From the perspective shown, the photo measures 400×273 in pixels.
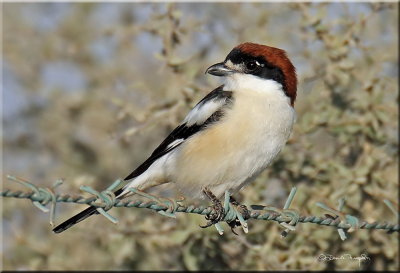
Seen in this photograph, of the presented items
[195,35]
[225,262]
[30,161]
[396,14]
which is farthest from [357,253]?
[30,161]

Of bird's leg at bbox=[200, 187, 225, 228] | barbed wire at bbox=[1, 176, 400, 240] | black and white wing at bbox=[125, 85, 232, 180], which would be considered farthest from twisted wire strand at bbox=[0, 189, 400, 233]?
black and white wing at bbox=[125, 85, 232, 180]

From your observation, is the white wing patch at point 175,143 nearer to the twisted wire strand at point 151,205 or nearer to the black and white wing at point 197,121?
the black and white wing at point 197,121

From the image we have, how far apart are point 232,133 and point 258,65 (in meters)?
0.58

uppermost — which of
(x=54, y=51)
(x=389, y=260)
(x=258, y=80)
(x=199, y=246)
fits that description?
(x=258, y=80)

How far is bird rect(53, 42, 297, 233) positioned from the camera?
367cm

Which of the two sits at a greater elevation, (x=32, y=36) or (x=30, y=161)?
(x=32, y=36)

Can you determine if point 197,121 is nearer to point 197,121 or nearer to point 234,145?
point 197,121

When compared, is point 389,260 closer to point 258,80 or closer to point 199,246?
point 199,246

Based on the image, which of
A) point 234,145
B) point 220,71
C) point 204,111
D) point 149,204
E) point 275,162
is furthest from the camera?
point 275,162

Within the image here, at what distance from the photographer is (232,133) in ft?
12.0

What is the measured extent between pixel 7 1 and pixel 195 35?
6.81ft

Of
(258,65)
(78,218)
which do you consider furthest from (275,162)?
(78,218)

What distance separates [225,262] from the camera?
4879 millimetres

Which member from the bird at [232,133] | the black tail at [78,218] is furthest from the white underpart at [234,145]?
the black tail at [78,218]
